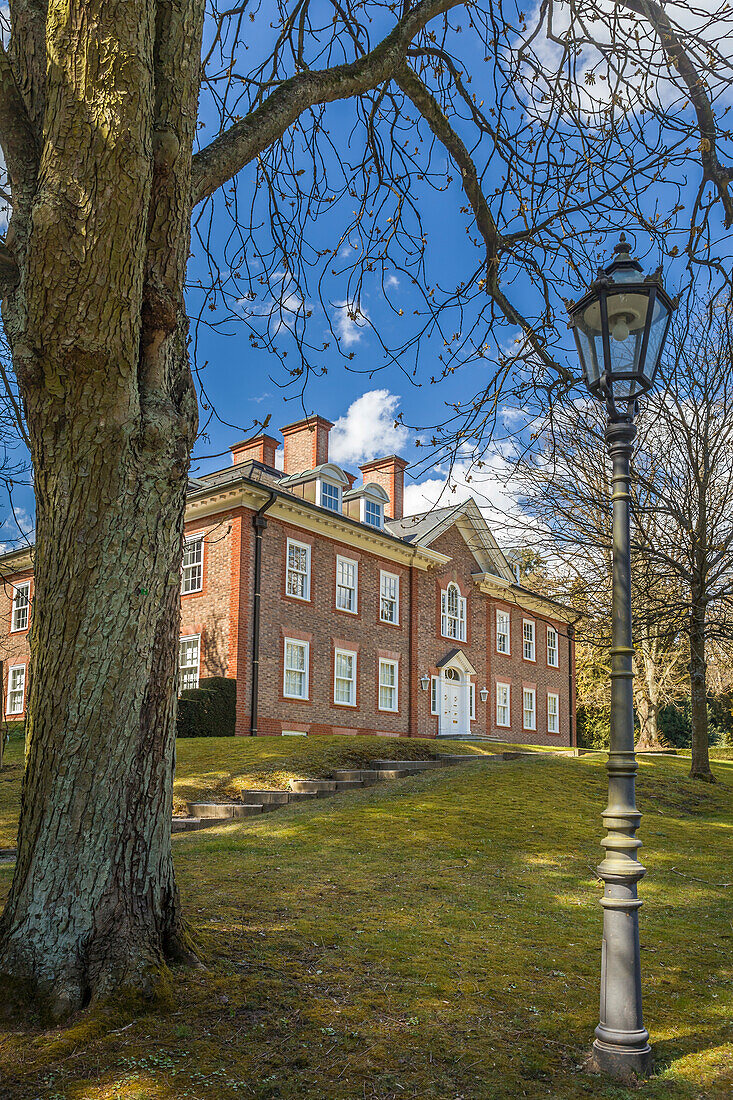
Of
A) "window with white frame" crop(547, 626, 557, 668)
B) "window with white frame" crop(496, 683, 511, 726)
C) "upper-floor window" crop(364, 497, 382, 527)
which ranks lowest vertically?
"window with white frame" crop(496, 683, 511, 726)

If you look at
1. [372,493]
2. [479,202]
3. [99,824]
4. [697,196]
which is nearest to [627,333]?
[697,196]

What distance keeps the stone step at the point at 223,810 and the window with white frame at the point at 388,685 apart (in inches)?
586

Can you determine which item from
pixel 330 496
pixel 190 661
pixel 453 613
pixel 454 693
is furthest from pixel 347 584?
pixel 454 693

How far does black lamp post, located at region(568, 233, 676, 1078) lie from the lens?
13.7 feet

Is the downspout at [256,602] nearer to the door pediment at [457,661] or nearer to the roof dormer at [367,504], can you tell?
the roof dormer at [367,504]

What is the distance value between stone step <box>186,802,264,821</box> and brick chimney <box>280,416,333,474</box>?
16.3m

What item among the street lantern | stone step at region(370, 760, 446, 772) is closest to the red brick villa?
stone step at region(370, 760, 446, 772)

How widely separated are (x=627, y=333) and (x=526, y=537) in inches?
438

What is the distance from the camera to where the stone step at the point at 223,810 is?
11.8 meters

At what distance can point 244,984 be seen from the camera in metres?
4.46

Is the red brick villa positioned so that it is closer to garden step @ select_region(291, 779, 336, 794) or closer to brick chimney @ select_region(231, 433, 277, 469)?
brick chimney @ select_region(231, 433, 277, 469)

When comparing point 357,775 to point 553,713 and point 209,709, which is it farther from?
point 553,713

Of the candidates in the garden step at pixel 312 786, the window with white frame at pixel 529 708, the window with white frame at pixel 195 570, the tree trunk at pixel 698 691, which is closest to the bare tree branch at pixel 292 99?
the garden step at pixel 312 786

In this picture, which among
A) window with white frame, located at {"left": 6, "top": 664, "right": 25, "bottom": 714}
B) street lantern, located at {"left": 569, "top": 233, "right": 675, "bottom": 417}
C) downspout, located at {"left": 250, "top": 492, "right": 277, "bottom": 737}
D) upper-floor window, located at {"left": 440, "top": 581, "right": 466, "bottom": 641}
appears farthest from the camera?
upper-floor window, located at {"left": 440, "top": 581, "right": 466, "bottom": 641}
